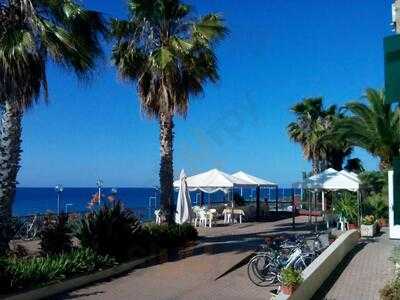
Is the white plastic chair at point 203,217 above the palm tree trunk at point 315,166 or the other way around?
the other way around

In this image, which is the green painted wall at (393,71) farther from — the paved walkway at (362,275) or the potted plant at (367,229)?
the potted plant at (367,229)

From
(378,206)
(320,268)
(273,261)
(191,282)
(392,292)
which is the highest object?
(378,206)

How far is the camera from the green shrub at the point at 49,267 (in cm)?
1076

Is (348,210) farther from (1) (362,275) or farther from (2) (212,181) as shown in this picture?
(1) (362,275)

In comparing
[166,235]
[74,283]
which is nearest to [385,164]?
[166,235]

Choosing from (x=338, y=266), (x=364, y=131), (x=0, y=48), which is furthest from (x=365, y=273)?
(x=364, y=131)

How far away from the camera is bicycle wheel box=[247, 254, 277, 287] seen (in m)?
12.4

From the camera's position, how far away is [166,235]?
17.6 meters

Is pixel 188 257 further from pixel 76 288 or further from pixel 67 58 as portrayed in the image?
pixel 67 58

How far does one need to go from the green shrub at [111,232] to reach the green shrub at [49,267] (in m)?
0.53

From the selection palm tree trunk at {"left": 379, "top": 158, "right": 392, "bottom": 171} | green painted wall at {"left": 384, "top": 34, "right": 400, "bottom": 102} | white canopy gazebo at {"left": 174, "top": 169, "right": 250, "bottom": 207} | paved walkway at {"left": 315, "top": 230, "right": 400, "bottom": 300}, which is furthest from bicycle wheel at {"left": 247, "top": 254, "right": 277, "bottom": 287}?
palm tree trunk at {"left": 379, "top": 158, "right": 392, "bottom": 171}

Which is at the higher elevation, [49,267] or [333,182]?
[333,182]

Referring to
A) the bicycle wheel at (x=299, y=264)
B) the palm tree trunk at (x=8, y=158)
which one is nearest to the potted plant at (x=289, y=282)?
the bicycle wheel at (x=299, y=264)

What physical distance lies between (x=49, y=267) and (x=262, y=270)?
449cm
